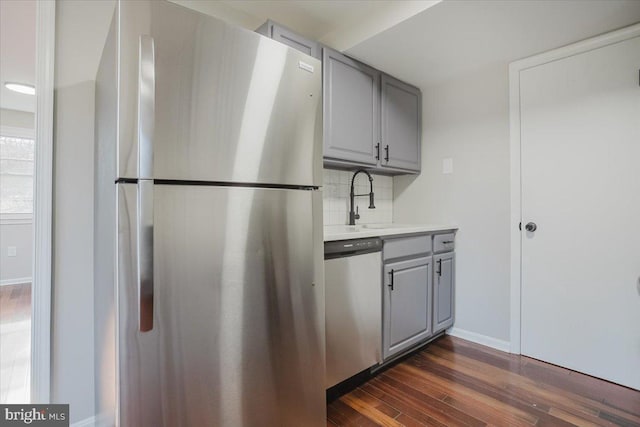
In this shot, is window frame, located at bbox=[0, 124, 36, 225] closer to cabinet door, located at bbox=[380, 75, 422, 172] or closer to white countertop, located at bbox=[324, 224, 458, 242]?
white countertop, located at bbox=[324, 224, 458, 242]

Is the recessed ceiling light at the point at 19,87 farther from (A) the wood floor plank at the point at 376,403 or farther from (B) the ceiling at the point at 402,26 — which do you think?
(A) the wood floor plank at the point at 376,403

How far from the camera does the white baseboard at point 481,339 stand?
7.56 ft

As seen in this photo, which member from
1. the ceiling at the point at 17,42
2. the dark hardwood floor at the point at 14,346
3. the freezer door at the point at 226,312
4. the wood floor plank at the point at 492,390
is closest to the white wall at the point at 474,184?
the wood floor plank at the point at 492,390

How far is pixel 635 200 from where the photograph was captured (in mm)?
1806

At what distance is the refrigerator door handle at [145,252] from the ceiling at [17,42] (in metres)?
1.33

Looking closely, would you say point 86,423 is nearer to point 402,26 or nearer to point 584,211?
point 402,26

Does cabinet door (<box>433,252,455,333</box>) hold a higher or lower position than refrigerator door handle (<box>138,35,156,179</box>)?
lower

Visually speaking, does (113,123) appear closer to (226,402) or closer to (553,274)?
(226,402)

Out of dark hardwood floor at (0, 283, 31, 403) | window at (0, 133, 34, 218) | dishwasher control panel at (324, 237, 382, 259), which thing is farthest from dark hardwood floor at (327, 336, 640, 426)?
window at (0, 133, 34, 218)

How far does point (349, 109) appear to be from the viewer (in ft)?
7.04

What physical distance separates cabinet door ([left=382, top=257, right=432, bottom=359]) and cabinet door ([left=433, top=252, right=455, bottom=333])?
0.10 meters

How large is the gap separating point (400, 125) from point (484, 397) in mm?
1990

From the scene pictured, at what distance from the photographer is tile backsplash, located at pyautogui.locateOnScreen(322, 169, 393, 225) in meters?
2.48

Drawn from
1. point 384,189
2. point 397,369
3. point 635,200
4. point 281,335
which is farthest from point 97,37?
point 635,200
